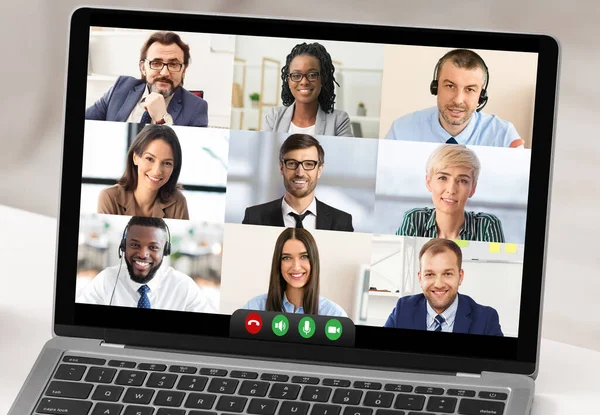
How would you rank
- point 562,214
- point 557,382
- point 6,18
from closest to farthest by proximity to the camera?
1. point 557,382
2. point 562,214
3. point 6,18

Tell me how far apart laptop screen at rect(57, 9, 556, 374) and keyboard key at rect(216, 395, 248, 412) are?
81 mm

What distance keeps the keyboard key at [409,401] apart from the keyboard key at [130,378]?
0.20m

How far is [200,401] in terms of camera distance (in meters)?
0.64

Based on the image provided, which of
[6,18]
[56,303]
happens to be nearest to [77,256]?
[56,303]

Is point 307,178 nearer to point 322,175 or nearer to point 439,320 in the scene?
point 322,175

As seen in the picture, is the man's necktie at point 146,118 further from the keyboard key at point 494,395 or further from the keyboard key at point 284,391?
the keyboard key at point 494,395

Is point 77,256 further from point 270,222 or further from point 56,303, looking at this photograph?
point 270,222

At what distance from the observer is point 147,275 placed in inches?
28.7

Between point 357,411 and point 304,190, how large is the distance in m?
0.19

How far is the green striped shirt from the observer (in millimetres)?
692

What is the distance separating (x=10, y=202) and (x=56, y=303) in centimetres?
59

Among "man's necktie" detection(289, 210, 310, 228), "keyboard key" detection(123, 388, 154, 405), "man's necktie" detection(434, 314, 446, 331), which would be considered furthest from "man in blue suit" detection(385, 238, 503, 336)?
"keyboard key" detection(123, 388, 154, 405)

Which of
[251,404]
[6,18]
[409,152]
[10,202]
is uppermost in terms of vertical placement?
[6,18]

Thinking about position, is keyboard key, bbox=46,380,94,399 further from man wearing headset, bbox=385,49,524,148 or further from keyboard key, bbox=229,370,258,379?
man wearing headset, bbox=385,49,524,148
